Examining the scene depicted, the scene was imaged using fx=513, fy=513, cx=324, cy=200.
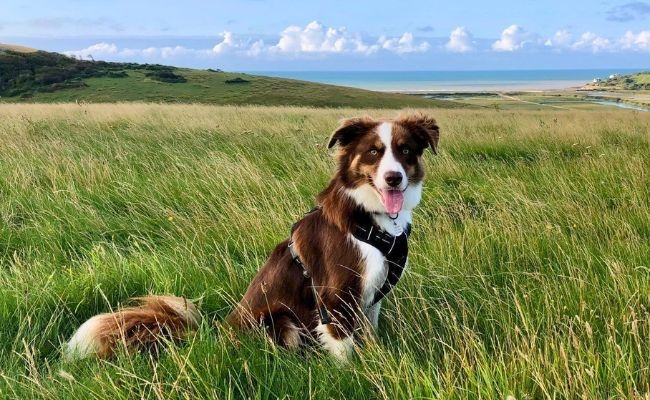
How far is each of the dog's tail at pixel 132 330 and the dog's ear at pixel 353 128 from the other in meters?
1.34

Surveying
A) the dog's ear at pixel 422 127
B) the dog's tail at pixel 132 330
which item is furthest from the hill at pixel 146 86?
the dog's tail at pixel 132 330

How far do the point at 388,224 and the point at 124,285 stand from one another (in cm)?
184

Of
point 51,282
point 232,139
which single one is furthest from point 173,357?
point 232,139

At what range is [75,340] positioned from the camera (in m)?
2.54

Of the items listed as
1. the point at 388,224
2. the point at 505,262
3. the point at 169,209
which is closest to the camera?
the point at 388,224

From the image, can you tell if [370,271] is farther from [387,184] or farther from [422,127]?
[422,127]

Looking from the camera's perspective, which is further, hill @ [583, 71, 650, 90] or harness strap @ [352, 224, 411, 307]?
hill @ [583, 71, 650, 90]

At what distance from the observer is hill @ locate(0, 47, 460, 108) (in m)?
45.4

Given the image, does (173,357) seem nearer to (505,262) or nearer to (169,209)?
(505,262)

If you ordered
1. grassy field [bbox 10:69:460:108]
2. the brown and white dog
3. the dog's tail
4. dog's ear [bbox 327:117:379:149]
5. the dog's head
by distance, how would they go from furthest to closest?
grassy field [bbox 10:69:460:108] < dog's ear [bbox 327:117:379:149] < the dog's head < the brown and white dog < the dog's tail

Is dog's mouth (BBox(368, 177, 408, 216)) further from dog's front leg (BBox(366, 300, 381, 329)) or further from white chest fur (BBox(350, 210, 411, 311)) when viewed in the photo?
dog's front leg (BBox(366, 300, 381, 329))

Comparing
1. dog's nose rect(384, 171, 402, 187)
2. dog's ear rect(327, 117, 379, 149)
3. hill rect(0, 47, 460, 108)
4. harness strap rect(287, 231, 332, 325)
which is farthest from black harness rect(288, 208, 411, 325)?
hill rect(0, 47, 460, 108)

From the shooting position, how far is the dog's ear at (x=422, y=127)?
128 inches

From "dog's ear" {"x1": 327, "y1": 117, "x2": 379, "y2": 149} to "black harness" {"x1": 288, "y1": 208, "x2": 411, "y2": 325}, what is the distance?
597 mm
